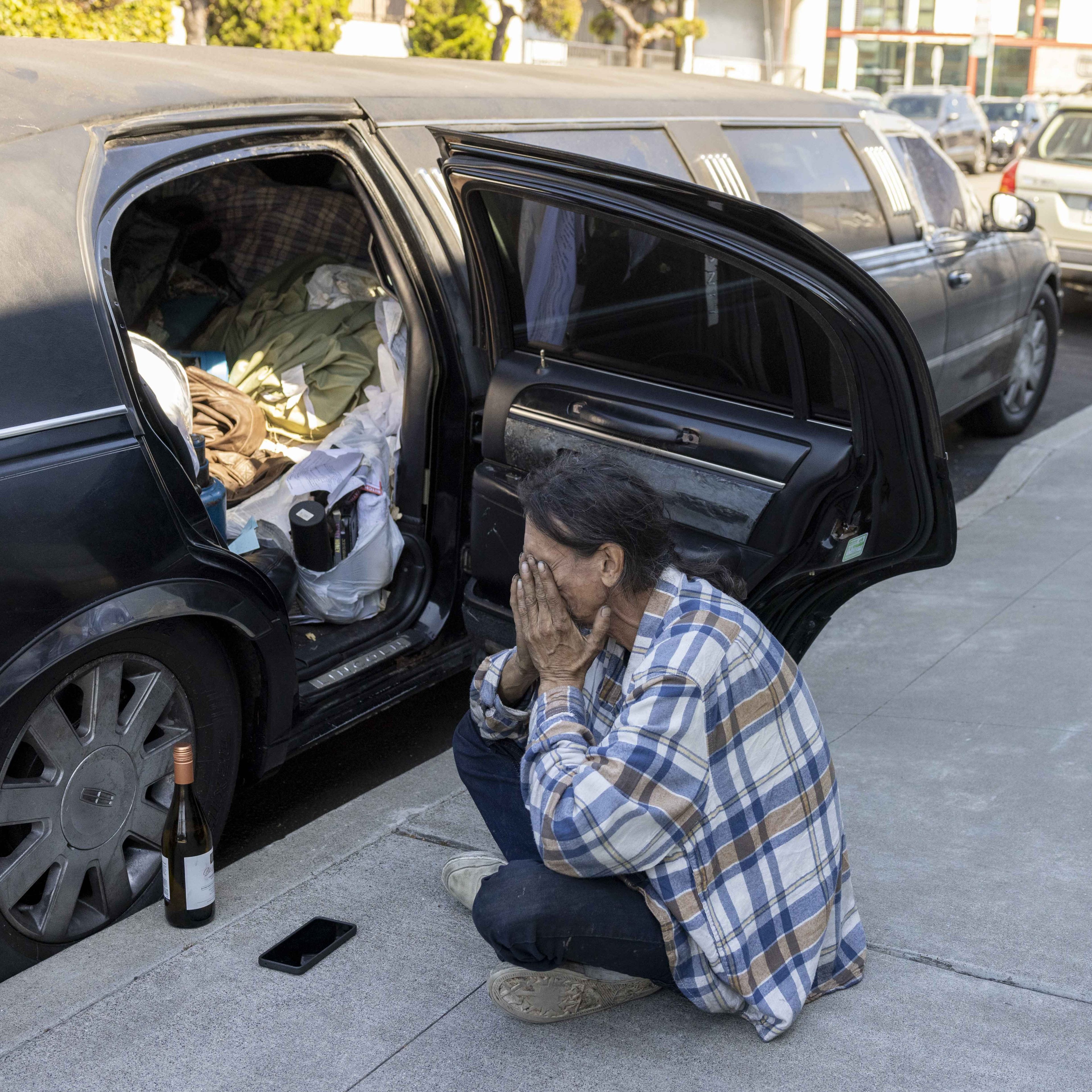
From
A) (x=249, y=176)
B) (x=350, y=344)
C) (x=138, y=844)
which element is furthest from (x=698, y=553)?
(x=249, y=176)

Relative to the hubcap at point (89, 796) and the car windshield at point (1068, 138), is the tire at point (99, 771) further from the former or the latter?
the car windshield at point (1068, 138)

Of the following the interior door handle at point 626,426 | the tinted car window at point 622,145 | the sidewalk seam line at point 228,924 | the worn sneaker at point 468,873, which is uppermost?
the tinted car window at point 622,145

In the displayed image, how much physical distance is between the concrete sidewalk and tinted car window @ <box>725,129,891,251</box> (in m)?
2.14

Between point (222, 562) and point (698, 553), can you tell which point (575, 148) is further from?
point (222, 562)

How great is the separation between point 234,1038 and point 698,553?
59.1 inches

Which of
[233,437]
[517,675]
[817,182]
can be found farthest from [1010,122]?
[517,675]

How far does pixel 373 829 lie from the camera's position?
333 cm

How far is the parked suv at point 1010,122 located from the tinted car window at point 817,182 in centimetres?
2217

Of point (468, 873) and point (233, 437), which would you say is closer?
point (468, 873)

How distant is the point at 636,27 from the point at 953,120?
6.98 m

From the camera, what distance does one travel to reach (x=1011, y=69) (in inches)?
1993

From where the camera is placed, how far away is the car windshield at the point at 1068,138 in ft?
34.2

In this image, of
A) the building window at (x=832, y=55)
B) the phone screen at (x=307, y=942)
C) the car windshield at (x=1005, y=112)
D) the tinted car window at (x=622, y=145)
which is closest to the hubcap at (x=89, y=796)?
the phone screen at (x=307, y=942)

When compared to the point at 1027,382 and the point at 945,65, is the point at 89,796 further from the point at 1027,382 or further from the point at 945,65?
the point at 945,65
